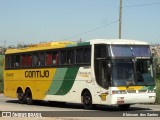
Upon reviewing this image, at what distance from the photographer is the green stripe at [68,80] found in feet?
77.3

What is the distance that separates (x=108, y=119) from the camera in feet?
57.8

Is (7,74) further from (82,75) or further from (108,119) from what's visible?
(108,119)

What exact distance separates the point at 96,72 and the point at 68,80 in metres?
2.66

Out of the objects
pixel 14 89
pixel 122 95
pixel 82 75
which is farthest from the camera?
pixel 14 89

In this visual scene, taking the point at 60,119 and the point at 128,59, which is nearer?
the point at 60,119

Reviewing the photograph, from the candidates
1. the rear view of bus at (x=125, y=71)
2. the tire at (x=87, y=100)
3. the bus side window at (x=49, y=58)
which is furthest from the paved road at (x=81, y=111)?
the bus side window at (x=49, y=58)

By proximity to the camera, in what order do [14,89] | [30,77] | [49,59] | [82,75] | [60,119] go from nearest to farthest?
[60,119], [82,75], [49,59], [30,77], [14,89]

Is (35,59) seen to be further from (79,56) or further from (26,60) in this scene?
(79,56)

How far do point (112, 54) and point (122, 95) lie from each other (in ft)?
5.94

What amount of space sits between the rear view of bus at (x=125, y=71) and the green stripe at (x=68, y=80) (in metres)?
1.99

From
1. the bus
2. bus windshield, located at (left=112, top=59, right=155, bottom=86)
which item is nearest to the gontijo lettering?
the bus

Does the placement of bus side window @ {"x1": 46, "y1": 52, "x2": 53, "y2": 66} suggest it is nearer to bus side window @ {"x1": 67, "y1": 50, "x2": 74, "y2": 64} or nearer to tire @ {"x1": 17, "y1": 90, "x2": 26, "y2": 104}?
bus side window @ {"x1": 67, "y1": 50, "x2": 74, "y2": 64}

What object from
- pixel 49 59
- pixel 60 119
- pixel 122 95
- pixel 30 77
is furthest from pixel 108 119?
pixel 30 77

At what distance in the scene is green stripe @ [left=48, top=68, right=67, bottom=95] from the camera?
2452 centimetres
